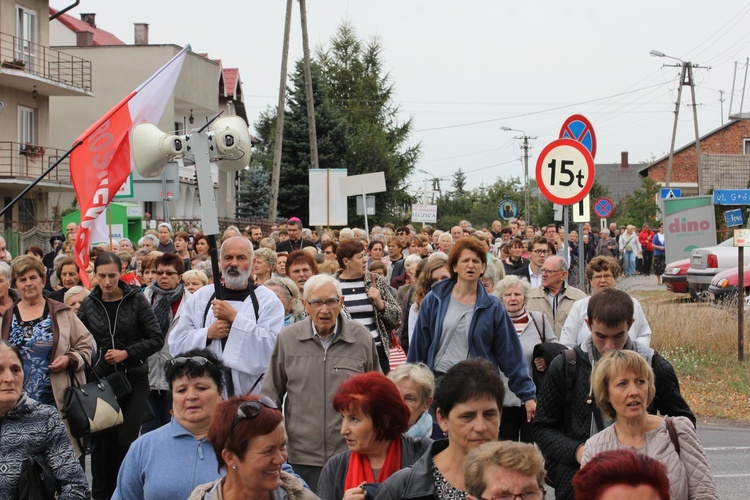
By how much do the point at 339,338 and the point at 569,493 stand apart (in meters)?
1.77

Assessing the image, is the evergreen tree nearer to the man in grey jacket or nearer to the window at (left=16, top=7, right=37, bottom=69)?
the window at (left=16, top=7, right=37, bottom=69)

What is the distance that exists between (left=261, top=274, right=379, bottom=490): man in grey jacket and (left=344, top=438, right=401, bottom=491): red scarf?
1283 millimetres

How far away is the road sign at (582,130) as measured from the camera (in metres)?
12.5

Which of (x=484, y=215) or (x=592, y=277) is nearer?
(x=592, y=277)

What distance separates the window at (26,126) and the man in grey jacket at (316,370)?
34414 millimetres

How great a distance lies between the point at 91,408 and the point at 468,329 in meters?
2.73

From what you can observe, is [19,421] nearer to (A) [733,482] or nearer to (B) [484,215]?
(A) [733,482]

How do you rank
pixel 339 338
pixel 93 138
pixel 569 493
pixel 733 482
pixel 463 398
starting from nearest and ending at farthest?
pixel 463 398 → pixel 569 493 → pixel 339 338 → pixel 733 482 → pixel 93 138

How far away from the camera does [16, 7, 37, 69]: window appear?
3744 centimetres

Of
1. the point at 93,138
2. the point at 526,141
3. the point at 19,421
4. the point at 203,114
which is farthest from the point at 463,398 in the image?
the point at 526,141

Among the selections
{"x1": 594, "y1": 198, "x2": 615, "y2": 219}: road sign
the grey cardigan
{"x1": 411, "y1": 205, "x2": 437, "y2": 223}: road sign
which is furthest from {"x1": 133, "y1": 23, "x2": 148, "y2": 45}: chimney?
the grey cardigan

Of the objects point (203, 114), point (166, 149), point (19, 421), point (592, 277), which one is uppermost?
point (203, 114)

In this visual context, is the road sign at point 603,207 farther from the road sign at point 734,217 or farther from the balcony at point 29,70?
the road sign at point 734,217

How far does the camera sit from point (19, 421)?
5.43 metres
